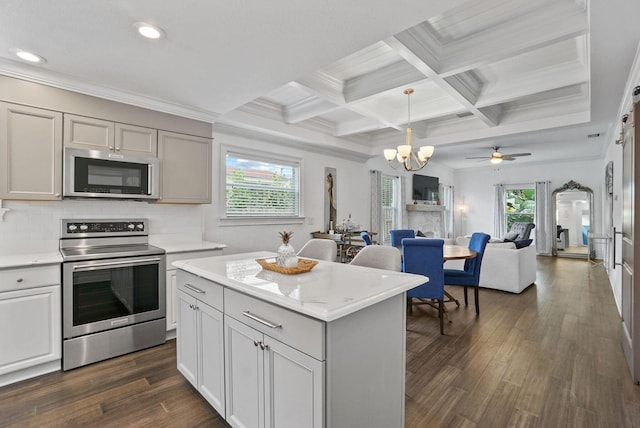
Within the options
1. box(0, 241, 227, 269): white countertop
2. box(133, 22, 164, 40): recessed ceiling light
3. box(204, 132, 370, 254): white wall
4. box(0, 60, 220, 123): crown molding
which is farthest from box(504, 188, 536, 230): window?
box(133, 22, 164, 40): recessed ceiling light

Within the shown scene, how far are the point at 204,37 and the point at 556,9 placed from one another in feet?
8.67

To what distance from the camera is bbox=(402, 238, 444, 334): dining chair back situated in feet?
10.4

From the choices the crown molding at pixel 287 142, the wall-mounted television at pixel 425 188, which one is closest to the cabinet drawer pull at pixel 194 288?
the crown molding at pixel 287 142

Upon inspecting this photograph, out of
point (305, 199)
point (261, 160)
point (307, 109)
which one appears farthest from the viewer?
point (305, 199)

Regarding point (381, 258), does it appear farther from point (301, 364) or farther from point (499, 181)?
point (499, 181)

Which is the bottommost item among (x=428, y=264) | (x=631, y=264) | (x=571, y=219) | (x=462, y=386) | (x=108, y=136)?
(x=462, y=386)

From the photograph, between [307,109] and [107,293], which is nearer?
[107,293]

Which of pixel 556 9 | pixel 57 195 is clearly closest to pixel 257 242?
pixel 57 195

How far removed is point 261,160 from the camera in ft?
15.9

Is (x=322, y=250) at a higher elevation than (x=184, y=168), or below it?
below

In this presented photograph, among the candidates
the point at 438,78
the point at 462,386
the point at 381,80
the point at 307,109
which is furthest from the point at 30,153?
the point at 462,386

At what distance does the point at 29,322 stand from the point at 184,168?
1883 mm

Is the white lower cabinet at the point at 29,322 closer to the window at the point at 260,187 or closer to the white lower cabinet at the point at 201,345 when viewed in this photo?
the white lower cabinet at the point at 201,345

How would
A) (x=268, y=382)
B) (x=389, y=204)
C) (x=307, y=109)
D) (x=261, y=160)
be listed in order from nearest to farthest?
(x=268, y=382) → (x=307, y=109) → (x=261, y=160) → (x=389, y=204)
